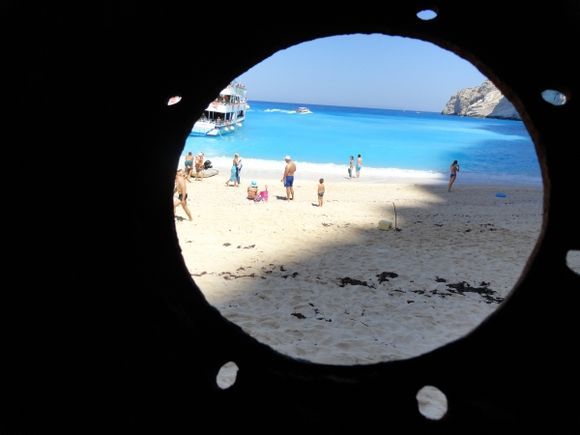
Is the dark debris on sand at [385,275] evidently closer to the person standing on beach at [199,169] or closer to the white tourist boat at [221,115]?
the person standing on beach at [199,169]

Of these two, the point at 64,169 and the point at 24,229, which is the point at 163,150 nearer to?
the point at 64,169

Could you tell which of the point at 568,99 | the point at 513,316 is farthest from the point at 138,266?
the point at 568,99

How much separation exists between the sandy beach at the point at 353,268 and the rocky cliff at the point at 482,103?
113086 millimetres

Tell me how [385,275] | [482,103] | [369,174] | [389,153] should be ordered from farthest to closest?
1. [482,103]
2. [389,153]
3. [369,174]
4. [385,275]

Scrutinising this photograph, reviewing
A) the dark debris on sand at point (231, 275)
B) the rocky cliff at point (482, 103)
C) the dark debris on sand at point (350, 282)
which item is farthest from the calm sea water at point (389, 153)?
the rocky cliff at point (482, 103)

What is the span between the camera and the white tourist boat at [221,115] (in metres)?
43.8

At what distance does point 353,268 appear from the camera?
842 cm

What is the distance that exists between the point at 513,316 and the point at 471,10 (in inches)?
35.9

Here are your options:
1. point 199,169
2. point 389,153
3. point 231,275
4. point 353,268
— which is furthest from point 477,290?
point 389,153

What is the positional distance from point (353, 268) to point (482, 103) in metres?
137

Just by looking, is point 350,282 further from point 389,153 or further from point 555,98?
point 389,153

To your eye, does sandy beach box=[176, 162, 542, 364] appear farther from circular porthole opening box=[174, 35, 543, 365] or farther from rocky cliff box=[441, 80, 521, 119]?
rocky cliff box=[441, 80, 521, 119]

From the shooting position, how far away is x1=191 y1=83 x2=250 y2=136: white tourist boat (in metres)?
43.8

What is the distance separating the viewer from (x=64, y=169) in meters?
1.36
